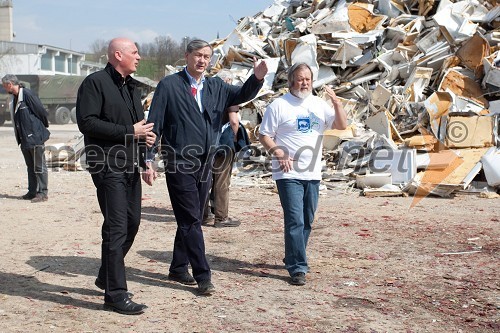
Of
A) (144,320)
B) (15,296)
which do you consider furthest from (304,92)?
(15,296)

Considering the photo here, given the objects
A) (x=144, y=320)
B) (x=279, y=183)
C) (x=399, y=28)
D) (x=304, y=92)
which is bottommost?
(x=144, y=320)

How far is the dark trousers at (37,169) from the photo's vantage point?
9.71 metres

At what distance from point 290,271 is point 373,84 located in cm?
829

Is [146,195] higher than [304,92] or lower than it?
lower

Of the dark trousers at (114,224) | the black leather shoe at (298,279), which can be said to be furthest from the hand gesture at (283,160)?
the dark trousers at (114,224)

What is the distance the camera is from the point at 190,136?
514cm

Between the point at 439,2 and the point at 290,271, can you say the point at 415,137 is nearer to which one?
the point at 439,2

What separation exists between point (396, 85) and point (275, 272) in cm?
776

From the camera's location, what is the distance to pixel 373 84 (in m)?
13.1

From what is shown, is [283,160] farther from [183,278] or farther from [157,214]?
[157,214]

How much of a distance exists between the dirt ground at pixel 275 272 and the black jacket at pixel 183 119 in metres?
1.07

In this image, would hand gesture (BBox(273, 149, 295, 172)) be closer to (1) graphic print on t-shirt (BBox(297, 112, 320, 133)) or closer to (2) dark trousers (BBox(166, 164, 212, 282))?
(1) graphic print on t-shirt (BBox(297, 112, 320, 133))

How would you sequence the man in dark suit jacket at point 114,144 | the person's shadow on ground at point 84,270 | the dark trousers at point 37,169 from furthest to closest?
the dark trousers at point 37,169, the person's shadow on ground at point 84,270, the man in dark suit jacket at point 114,144

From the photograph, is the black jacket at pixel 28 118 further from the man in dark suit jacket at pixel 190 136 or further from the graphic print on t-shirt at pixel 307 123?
the graphic print on t-shirt at pixel 307 123
